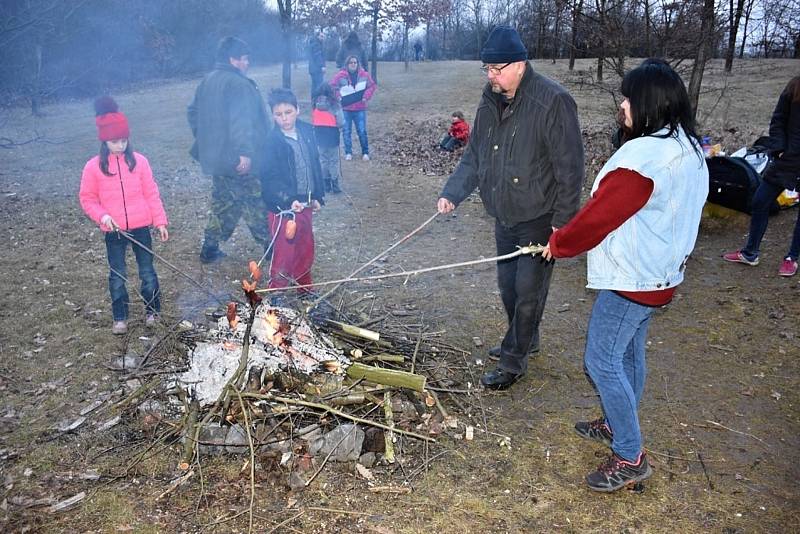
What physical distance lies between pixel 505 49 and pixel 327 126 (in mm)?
5136

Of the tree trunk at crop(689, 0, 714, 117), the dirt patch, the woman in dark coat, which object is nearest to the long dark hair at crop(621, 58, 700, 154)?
the dirt patch

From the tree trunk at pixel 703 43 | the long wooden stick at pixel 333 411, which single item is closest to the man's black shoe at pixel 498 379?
the long wooden stick at pixel 333 411

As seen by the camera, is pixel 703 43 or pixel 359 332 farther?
pixel 703 43

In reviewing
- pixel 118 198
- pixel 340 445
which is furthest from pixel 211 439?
pixel 118 198

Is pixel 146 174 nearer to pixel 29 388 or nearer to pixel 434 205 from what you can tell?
pixel 29 388

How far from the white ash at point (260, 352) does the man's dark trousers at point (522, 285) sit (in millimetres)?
1095

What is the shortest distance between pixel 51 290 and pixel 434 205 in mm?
5008

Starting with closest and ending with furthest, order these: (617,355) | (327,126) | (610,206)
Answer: (610,206)
(617,355)
(327,126)

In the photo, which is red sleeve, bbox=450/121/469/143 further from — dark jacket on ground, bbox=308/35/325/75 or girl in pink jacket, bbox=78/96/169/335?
girl in pink jacket, bbox=78/96/169/335

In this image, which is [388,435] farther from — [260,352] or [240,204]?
[240,204]

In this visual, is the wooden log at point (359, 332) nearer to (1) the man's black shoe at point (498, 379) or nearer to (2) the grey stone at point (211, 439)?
(1) the man's black shoe at point (498, 379)

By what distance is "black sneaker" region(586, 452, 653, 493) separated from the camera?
116 inches

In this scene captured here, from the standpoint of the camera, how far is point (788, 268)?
5.69 meters

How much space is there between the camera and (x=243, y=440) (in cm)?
322
